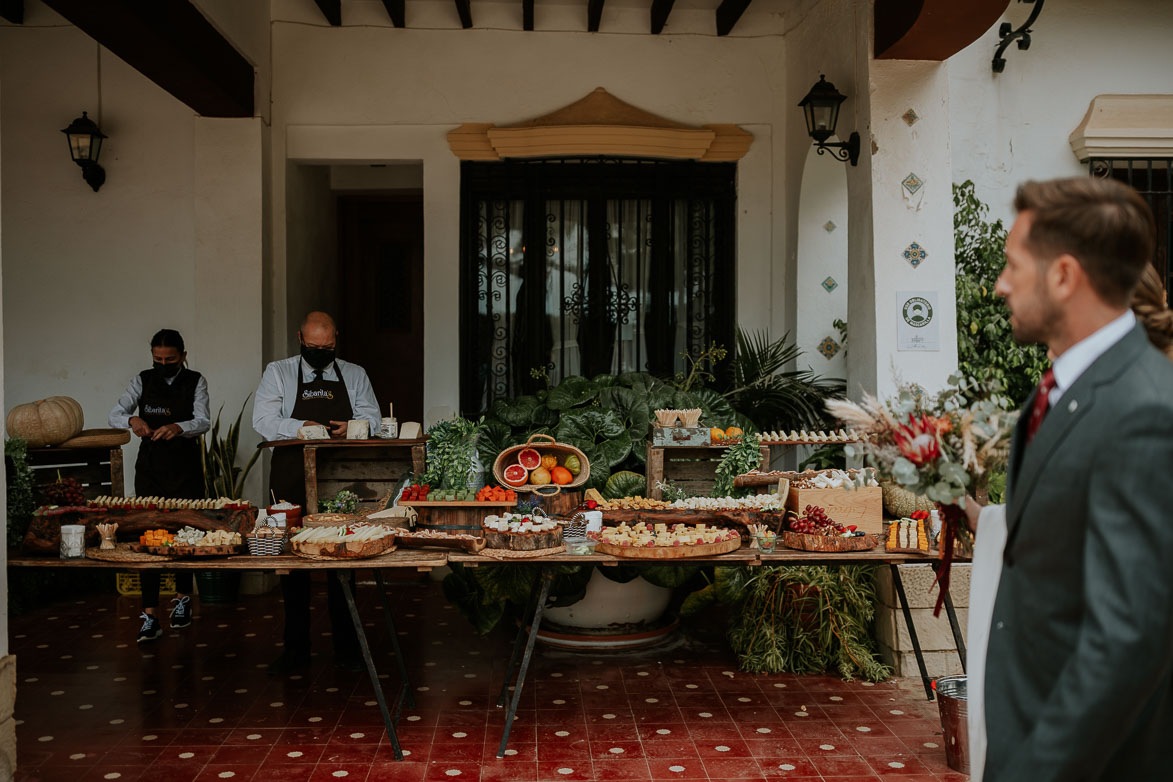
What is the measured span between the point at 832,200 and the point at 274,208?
15.2 feet

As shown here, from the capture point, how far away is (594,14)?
26.1 feet

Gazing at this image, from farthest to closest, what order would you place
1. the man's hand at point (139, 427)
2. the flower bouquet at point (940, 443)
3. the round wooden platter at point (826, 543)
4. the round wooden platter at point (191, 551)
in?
the man's hand at point (139, 427), the round wooden platter at point (826, 543), the round wooden platter at point (191, 551), the flower bouquet at point (940, 443)

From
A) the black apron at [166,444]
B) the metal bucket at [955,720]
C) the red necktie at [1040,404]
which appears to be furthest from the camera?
the black apron at [166,444]

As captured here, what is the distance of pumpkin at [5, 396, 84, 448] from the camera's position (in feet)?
17.8

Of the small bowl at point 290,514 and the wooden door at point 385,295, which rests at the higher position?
the wooden door at point 385,295

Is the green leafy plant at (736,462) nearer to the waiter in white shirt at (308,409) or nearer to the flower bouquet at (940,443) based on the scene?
the waiter in white shirt at (308,409)

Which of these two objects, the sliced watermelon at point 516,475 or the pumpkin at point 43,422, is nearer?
the sliced watermelon at point 516,475

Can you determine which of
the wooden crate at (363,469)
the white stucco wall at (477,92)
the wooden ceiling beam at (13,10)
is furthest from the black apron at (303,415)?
the wooden ceiling beam at (13,10)

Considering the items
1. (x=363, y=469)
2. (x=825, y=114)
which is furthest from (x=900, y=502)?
(x=363, y=469)

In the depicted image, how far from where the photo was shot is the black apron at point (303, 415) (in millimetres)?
5871

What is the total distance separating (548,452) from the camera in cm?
552

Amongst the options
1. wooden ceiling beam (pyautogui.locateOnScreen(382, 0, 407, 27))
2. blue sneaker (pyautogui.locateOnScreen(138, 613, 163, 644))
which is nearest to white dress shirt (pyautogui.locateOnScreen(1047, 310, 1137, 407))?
blue sneaker (pyautogui.locateOnScreen(138, 613, 163, 644))

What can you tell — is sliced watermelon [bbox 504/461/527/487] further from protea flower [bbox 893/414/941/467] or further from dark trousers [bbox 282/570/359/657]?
protea flower [bbox 893/414/941/467]

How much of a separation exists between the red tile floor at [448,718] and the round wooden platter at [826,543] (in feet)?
2.86
